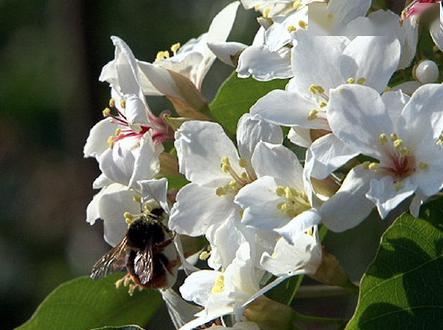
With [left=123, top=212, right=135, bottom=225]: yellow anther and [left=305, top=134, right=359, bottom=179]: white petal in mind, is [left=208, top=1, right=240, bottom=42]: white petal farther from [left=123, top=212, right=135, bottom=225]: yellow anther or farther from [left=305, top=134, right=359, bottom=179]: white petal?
[left=305, top=134, right=359, bottom=179]: white petal

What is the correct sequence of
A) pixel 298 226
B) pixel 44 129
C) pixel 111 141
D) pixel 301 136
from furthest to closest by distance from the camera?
pixel 44 129
pixel 111 141
pixel 301 136
pixel 298 226

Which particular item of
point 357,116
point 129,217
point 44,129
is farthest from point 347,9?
point 44,129

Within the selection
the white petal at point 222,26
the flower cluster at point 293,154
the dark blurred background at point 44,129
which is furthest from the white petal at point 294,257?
the dark blurred background at point 44,129

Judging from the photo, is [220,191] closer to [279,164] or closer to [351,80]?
[279,164]

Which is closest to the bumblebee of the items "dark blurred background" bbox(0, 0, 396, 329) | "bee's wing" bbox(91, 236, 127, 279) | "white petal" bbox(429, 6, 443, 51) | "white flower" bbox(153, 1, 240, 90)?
"bee's wing" bbox(91, 236, 127, 279)

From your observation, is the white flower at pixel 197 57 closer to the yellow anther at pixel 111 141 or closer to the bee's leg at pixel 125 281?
the yellow anther at pixel 111 141

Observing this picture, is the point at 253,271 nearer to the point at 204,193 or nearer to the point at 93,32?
the point at 204,193
